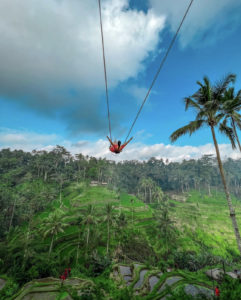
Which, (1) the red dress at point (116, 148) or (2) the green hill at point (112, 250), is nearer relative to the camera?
(1) the red dress at point (116, 148)

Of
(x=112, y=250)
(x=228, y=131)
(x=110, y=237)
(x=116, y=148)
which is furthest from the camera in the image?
(x=110, y=237)

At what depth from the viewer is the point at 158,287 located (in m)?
10.7

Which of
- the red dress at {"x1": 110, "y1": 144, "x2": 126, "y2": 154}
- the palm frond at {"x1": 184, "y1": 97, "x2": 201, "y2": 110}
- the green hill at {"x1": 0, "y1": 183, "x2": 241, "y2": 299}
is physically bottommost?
the green hill at {"x1": 0, "y1": 183, "x2": 241, "y2": 299}

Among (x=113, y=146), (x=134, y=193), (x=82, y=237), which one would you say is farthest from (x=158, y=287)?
(x=134, y=193)

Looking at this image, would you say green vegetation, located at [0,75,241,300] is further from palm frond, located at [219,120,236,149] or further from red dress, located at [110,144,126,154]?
red dress, located at [110,144,126,154]

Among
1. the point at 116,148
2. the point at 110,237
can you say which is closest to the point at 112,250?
the point at 110,237

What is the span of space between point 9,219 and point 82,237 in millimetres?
20958

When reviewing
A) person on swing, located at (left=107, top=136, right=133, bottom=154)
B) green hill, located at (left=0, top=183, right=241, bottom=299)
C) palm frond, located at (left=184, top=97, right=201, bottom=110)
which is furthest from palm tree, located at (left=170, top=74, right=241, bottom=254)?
green hill, located at (left=0, top=183, right=241, bottom=299)

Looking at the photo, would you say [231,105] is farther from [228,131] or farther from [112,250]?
[112,250]

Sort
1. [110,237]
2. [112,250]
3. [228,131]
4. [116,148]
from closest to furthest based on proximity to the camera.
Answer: [116,148]
[228,131]
[112,250]
[110,237]

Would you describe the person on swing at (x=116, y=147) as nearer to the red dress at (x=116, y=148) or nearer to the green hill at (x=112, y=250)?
the red dress at (x=116, y=148)

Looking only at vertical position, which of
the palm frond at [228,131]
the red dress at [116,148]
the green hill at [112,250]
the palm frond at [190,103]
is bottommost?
the green hill at [112,250]

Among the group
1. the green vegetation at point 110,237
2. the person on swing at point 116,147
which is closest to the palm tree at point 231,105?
the green vegetation at point 110,237

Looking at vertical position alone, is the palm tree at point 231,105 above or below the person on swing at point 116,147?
above
